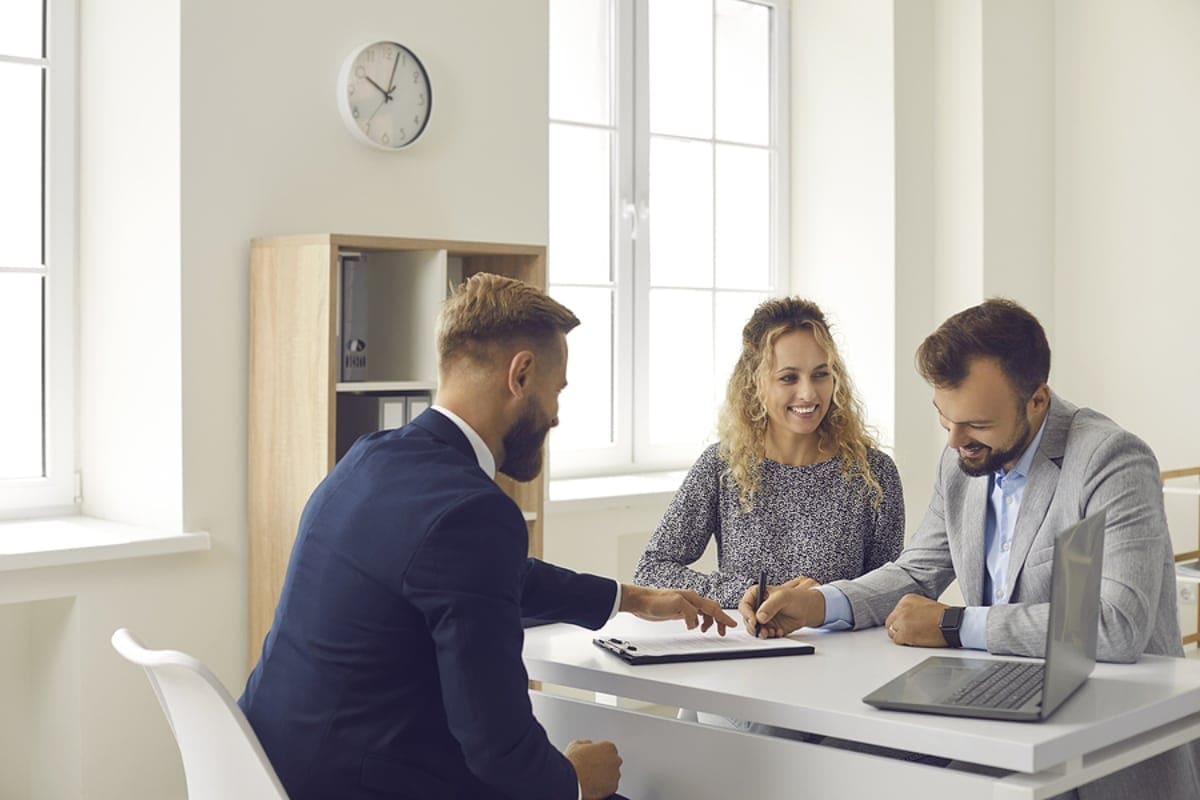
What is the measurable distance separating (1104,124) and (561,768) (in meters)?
4.53

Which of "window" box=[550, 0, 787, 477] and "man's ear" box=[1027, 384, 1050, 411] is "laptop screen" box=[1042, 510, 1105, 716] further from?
"window" box=[550, 0, 787, 477]

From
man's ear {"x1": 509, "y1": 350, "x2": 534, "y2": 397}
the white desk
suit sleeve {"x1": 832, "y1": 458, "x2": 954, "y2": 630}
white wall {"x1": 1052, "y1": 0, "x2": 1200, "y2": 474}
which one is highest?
white wall {"x1": 1052, "y1": 0, "x2": 1200, "y2": 474}

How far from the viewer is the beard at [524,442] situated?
2.05 meters

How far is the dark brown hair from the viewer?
2340mm

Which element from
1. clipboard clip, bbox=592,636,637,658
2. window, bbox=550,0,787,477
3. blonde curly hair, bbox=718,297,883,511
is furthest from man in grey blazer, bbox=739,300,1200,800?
window, bbox=550,0,787,477

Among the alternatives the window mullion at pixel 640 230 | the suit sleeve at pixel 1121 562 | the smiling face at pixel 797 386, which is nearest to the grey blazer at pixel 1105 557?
the suit sleeve at pixel 1121 562

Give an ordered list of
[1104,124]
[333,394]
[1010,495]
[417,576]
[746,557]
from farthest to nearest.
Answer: [1104,124], [333,394], [746,557], [1010,495], [417,576]

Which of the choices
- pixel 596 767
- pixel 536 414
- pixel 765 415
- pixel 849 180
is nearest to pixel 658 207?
pixel 849 180

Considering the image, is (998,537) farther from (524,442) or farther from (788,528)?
(524,442)

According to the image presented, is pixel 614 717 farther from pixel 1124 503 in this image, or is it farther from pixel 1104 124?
pixel 1104 124

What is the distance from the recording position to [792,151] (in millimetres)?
5734

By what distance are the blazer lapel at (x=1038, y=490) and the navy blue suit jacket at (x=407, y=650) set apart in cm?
91

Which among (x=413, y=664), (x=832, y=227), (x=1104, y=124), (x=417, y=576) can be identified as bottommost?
(x=413, y=664)

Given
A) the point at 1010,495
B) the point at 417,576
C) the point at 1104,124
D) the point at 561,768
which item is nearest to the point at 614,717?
the point at 561,768
